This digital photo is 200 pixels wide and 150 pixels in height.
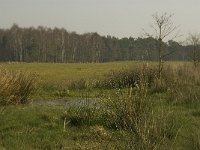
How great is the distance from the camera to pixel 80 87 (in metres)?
25.7

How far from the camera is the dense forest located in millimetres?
105688

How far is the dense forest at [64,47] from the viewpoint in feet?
347

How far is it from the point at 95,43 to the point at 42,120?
110 metres

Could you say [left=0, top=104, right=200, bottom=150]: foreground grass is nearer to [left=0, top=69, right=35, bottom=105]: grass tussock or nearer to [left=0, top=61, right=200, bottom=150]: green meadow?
[left=0, top=61, right=200, bottom=150]: green meadow

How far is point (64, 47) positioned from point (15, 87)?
101014 millimetres

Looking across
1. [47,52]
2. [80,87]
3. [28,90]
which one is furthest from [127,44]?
[28,90]

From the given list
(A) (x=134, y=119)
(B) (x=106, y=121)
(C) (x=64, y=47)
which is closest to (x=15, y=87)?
(B) (x=106, y=121)

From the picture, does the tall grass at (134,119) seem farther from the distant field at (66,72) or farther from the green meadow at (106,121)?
the distant field at (66,72)

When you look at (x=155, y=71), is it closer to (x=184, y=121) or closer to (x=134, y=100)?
(x=184, y=121)

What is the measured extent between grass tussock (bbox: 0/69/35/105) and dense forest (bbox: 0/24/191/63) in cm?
8085

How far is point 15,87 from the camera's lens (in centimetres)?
1479

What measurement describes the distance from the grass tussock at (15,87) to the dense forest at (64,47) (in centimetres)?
8085

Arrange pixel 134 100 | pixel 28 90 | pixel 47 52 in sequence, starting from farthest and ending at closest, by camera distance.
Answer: pixel 47 52, pixel 28 90, pixel 134 100

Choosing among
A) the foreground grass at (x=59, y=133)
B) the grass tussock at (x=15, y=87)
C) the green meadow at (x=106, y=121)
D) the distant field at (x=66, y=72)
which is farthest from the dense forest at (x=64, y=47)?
the foreground grass at (x=59, y=133)
